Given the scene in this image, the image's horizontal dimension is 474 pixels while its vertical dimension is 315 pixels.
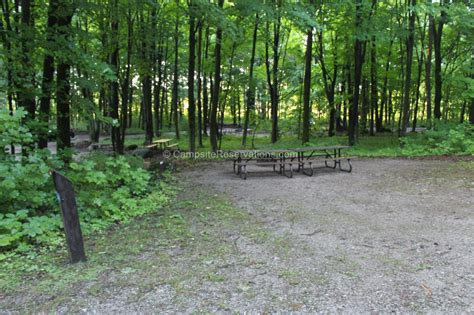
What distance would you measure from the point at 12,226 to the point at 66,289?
1.26m

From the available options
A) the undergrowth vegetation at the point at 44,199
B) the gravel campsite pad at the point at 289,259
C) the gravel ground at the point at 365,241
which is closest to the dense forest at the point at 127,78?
the undergrowth vegetation at the point at 44,199

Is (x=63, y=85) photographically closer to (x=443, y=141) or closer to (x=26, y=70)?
(x=26, y=70)

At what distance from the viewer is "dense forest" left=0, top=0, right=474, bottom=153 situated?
599 centimetres

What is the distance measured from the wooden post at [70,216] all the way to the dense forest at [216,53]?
2499mm

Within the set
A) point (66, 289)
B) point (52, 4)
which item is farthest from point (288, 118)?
point (66, 289)

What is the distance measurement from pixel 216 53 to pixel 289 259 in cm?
967

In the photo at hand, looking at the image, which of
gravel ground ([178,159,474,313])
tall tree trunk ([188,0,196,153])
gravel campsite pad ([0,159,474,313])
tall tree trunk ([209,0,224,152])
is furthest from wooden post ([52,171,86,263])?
tall tree trunk ([209,0,224,152])

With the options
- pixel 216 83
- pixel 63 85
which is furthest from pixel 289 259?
pixel 216 83

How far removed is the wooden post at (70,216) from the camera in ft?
10.6

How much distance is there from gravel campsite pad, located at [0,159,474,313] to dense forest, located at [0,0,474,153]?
9.09 ft

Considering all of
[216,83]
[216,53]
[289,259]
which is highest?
[216,53]

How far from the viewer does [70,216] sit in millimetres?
3289

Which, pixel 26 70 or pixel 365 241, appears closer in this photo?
pixel 365 241

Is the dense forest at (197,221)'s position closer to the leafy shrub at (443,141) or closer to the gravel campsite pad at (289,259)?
the gravel campsite pad at (289,259)
